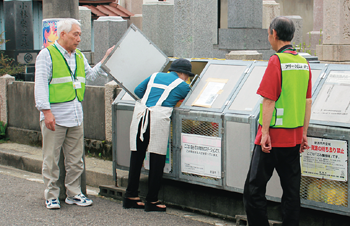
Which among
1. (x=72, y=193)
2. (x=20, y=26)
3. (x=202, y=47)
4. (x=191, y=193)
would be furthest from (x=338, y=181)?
(x=20, y=26)

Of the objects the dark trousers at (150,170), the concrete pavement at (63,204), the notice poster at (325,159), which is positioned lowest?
the concrete pavement at (63,204)

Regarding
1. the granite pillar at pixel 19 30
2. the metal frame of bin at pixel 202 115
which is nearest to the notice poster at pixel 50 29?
the metal frame of bin at pixel 202 115

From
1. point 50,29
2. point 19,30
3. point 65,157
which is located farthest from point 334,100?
point 19,30

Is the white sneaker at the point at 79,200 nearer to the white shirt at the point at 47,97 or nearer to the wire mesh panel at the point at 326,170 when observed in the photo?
the white shirt at the point at 47,97

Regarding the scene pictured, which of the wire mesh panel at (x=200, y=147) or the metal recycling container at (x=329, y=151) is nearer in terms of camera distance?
the metal recycling container at (x=329, y=151)

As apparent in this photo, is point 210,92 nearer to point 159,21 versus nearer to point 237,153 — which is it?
point 237,153

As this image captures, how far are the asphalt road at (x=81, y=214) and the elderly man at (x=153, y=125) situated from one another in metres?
0.19

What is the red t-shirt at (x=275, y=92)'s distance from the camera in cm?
344

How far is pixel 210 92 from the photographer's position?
4766mm

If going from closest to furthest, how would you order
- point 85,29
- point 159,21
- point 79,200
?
point 79,200
point 159,21
point 85,29

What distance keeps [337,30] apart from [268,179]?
9296 mm

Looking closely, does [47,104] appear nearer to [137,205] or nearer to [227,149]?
[137,205]

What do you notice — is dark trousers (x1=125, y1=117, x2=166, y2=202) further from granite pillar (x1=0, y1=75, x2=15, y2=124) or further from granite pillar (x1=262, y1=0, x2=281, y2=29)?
granite pillar (x1=262, y1=0, x2=281, y2=29)

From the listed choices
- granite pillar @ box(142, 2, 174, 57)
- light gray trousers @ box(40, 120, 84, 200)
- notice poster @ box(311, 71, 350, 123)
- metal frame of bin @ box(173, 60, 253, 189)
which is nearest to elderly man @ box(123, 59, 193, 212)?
metal frame of bin @ box(173, 60, 253, 189)
